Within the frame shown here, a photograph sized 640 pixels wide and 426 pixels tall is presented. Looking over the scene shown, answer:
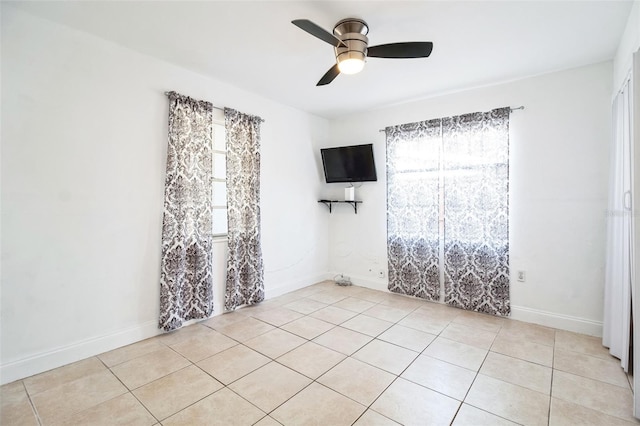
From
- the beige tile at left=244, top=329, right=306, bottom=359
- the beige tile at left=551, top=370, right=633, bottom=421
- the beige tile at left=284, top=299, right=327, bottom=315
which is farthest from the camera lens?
the beige tile at left=284, top=299, right=327, bottom=315

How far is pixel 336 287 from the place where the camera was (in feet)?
14.5

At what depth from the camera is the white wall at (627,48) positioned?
1938 mm

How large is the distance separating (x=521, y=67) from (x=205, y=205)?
3.51 m

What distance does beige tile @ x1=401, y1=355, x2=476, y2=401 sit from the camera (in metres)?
2.00

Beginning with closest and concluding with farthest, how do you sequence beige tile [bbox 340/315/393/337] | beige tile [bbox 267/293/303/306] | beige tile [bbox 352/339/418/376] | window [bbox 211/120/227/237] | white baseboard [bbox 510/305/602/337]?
beige tile [bbox 352/339/418/376]
white baseboard [bbox 510/305/602/337]
beige tile [bbox 340/315/393/337]
window [bbox 211/120/227/237]
beige tile [bbox 267/293/303/306]

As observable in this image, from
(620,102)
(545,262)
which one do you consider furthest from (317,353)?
(620,102)

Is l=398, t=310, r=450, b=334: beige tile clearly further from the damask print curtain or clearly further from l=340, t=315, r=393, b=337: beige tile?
the damask print curtain

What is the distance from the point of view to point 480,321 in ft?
10.4

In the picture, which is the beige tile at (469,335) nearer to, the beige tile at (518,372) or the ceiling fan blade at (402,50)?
the beige tile at (518,372)

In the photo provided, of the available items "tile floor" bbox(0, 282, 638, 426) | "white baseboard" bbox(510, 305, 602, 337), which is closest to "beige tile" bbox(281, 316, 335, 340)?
"tile floor" bbox(0, 282, 638, 426)

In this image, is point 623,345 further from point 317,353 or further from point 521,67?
point 521,67

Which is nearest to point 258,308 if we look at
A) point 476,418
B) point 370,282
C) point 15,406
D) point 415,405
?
point 370,282

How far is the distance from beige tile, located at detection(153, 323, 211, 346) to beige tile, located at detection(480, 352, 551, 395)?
2.52 meters

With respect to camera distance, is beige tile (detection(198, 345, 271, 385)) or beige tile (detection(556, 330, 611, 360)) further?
beige tile (detection(556, 330, 611, 360))
